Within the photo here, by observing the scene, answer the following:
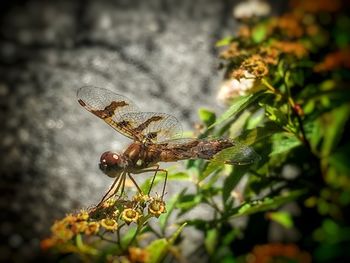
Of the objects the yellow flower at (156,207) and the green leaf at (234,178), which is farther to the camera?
the green leaf at (234,178)

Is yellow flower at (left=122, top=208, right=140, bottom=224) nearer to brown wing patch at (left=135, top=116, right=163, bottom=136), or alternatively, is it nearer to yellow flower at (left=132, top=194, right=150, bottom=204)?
yellow flower at (left=132, top=194, right=150, bottom=204)

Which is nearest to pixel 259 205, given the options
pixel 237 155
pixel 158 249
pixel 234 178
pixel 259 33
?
pixel 234 178

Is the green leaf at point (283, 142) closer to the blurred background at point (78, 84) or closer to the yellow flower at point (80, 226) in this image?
the yellow flower at point (80, 226)

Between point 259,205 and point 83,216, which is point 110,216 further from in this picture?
point 259,205

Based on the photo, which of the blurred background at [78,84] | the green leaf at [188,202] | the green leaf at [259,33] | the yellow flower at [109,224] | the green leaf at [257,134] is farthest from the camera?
the blurred background at [78,84]

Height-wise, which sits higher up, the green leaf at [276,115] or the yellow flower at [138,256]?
the green leaf at [276,115]

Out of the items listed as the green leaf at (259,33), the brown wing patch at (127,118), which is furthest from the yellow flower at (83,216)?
the green leaf at (259,33)

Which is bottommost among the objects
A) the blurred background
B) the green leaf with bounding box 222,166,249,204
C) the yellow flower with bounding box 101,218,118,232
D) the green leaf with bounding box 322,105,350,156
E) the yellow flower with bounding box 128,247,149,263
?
the yellow flower with bounding box 128,247,149,263

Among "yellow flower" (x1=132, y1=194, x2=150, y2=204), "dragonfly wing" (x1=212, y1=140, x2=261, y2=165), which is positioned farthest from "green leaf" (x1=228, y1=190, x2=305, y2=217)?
"yellow flower" (x1=132, y1=194, x2=150, y2=204)
